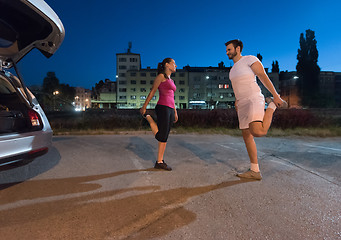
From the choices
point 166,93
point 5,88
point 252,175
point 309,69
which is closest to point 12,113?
point 5,88

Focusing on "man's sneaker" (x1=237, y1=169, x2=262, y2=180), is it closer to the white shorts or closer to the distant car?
the white shorts

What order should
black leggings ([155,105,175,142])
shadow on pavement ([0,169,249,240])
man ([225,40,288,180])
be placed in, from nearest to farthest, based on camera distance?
shadow on pavement ([0,169,249,240])
man ([225,40,288,180])
black leggings ([155,105,175,142])

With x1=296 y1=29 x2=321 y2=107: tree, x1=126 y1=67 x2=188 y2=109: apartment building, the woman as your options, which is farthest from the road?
x1=126 y1=67 x2=188 y2=109: apartment building

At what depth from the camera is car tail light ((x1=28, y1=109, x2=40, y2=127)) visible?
8.58ft

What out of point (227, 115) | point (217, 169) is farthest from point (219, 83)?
point (217, 169)

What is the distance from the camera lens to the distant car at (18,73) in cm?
210

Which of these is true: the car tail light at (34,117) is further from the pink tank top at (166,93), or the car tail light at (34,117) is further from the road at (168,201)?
the pink tank top at (166,93)

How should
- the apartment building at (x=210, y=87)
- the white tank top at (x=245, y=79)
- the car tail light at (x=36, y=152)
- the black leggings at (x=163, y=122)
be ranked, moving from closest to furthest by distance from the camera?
the car tail light at (x=36, y=152) < the white tank top at (x=245, y=79) < the black leggings at (x=163, y=122) < the apartment building at (x=210, y=87)

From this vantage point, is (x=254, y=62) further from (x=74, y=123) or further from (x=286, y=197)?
(x=74, y=123)

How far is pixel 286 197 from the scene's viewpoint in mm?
2254

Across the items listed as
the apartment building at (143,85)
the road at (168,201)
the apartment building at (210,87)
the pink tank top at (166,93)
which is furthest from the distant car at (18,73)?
the apartment building at (210,87)

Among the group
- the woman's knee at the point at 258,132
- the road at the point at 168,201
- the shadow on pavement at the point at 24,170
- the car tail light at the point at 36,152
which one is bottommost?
the road at the point at 168,201

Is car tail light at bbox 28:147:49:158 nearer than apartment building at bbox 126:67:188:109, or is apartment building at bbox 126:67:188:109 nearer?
car tail light at bbox 28:147:49:158

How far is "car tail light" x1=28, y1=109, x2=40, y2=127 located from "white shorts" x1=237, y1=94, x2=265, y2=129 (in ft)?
9.78
